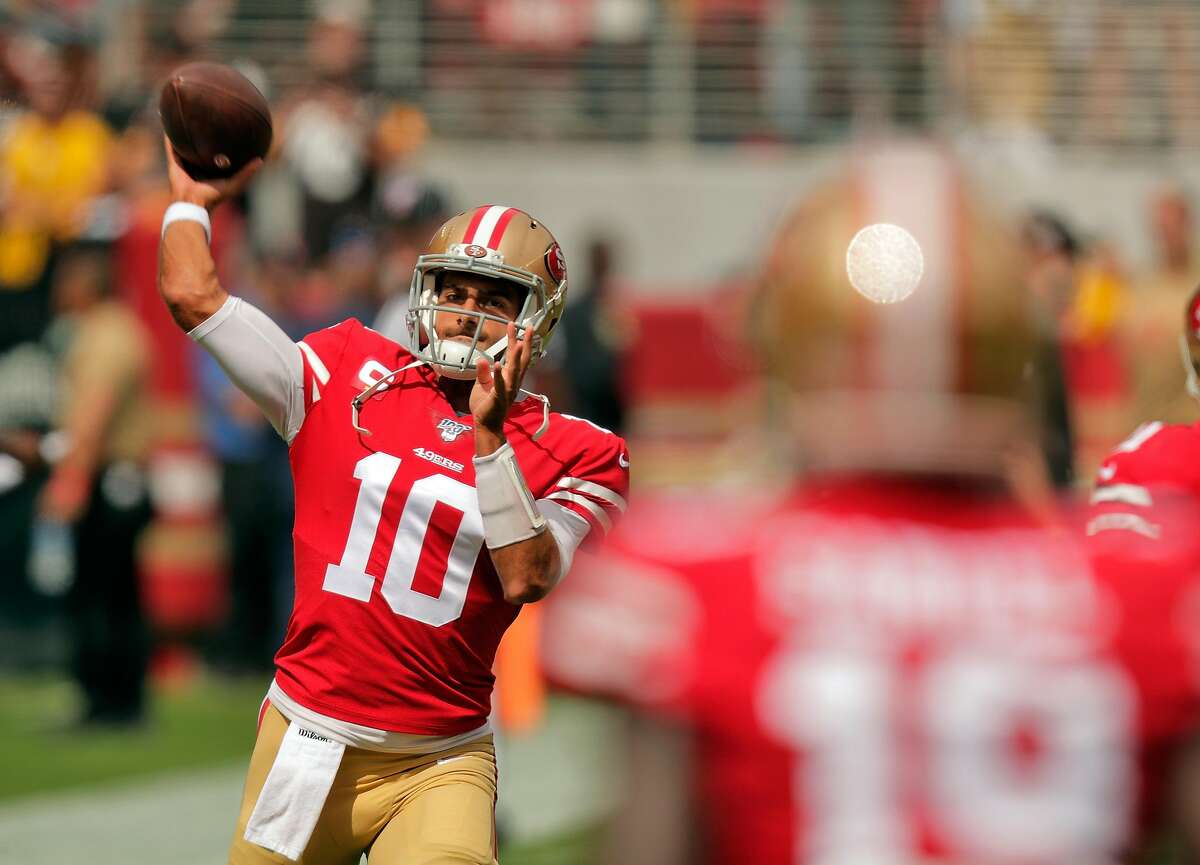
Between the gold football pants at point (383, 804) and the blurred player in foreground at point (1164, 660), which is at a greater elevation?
the blurred player in foreground at point (1164, 660)

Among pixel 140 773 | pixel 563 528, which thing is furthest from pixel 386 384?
pixel 140 773

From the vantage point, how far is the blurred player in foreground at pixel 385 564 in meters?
3.53

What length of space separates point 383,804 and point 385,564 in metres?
0.45

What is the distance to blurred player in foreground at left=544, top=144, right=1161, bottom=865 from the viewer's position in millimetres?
1931

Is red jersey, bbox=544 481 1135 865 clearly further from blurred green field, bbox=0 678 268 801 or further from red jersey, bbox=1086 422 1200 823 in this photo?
blurred green field, bbox=0 678 268 801

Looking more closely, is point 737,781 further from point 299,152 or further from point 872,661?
point 299,152

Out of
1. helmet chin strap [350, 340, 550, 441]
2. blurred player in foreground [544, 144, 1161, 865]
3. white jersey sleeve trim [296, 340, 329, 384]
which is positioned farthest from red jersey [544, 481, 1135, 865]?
white jersey sleeve trim [296, 340, 329, 384]

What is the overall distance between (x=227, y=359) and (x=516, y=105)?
35.4 ft

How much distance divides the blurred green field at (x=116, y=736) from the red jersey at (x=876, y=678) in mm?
5943

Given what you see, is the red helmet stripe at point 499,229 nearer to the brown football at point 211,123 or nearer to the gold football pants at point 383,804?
the brown football at point 211,123

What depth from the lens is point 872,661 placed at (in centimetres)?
194

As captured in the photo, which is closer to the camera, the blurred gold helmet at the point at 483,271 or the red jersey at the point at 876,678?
the red jersey at the point at 876,678

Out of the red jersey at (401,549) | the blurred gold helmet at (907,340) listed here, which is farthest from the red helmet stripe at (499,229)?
the blurred gold helmet at (907,340)

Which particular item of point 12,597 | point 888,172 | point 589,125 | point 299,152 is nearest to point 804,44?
point 589,125
